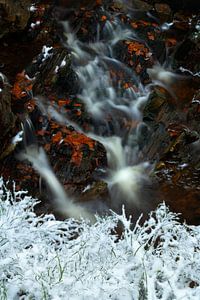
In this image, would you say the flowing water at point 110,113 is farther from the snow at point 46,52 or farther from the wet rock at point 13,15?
the wet rock at point 13,15

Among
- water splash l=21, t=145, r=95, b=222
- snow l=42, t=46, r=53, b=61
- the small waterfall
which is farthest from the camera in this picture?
snow l=42, t=46, r=53, b=61

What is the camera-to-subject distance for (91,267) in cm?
341

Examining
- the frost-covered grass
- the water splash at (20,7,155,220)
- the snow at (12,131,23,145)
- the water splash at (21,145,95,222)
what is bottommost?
the frost-covered grass

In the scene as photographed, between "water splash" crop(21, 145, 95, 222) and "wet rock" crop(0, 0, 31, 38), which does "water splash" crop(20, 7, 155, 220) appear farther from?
"wet rock" crop(0, 0, 31, 38)

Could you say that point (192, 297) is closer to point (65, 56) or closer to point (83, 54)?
point (65, 56)

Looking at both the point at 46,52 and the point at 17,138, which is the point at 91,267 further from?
the point at 46,52

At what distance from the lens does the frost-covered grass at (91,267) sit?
3.13 meters

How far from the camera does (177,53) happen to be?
10500 millimetres

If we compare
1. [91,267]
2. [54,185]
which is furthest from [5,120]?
[91,267]

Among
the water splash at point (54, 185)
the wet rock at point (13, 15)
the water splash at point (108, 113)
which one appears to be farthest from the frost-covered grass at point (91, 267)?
the wet rock at point (13, 15)

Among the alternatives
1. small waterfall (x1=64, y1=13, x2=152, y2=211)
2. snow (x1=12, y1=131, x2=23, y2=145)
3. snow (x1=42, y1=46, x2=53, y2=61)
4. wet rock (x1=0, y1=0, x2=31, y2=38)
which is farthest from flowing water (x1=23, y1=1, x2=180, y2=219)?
wet rock (x1=0, y1=0, x2=31, y2=38)

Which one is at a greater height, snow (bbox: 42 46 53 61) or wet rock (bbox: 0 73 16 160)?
snow (bbox: 42 46 53 61)

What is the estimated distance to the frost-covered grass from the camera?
313 centimetres

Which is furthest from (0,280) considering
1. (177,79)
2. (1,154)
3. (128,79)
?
(177,79)
